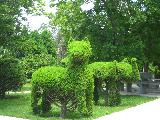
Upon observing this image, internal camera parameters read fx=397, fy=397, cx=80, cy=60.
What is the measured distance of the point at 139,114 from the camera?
15461 millimetres

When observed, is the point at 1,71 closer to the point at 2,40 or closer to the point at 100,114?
the point at 2,40

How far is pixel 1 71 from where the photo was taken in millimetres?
21500

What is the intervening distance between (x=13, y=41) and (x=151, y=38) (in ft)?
39.3

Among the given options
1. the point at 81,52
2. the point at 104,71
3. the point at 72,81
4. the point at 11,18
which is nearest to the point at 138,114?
the point at 72,81

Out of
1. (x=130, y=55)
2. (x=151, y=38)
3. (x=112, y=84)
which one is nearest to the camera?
(x=112, y=84)

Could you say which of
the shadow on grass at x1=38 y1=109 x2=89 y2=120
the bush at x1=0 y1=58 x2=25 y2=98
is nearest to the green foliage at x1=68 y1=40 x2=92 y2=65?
the shadow on grass at x1=38 y1=109 x2=89 y2=120

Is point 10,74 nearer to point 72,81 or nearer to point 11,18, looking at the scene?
point 11,18

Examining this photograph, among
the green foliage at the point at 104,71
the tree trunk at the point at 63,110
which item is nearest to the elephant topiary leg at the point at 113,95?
the green foliage at the point at 104,71

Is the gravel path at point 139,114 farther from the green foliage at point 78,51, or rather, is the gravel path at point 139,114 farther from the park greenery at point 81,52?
the green foliage at point 78,51

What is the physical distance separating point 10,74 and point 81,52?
8.84 m

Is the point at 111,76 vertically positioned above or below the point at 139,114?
above

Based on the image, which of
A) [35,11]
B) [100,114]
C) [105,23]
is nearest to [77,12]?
[105,23]

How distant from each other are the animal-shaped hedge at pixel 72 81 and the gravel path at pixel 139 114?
108 cm

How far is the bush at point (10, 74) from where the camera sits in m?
21.6
